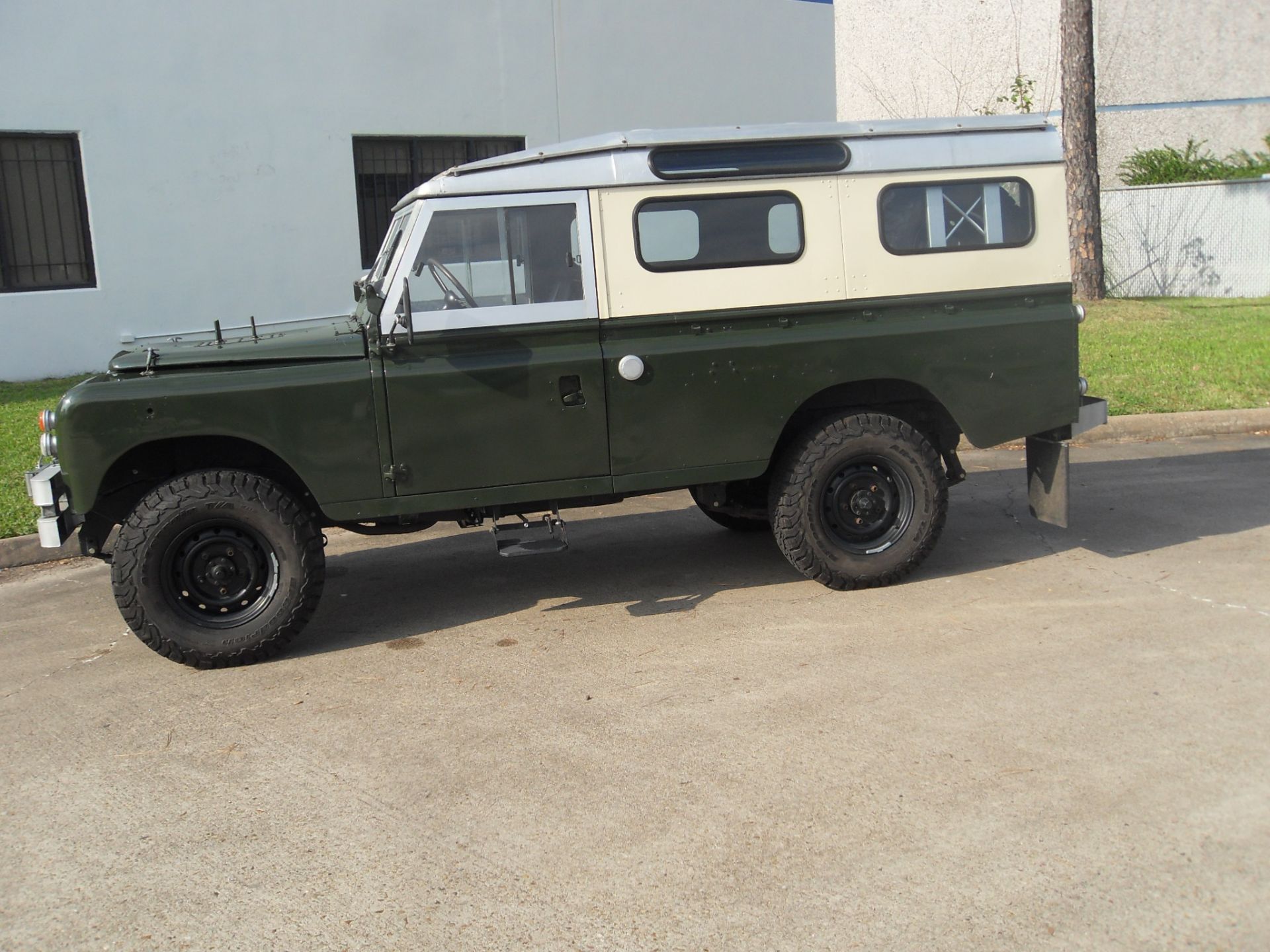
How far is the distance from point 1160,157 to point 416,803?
21218 mm

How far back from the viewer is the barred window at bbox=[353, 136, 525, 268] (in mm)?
14466

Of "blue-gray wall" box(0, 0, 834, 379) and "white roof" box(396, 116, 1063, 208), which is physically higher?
"blue-gray wall" box(0, 0, 834, 379)

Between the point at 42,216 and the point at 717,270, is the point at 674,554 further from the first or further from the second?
the point at 42,216

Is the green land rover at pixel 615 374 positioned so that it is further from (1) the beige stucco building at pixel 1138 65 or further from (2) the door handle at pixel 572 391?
(1) the beige stucco building at pixel 1138 65

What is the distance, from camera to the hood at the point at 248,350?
5.39 meters

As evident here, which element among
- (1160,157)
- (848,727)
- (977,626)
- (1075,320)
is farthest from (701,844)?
(1160,157)

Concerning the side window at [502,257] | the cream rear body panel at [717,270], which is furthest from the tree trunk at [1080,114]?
the side window at [502,257]

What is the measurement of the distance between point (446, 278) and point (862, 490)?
2393 millimetres

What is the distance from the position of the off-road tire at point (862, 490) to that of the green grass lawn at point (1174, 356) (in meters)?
4.83

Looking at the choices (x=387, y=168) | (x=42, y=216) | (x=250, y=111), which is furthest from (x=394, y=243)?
(x=387, y=168)

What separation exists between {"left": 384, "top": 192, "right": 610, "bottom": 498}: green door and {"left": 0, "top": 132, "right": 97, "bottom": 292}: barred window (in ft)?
30.8

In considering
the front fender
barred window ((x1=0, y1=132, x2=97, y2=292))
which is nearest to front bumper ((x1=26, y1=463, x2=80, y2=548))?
the front fender

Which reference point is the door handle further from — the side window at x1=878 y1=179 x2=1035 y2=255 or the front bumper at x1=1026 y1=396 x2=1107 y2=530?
the front bumper at x1=1026 y1=396 x2=1107 y2=530

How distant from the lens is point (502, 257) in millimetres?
5598
